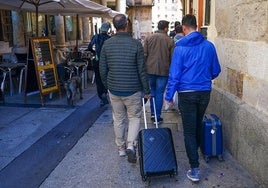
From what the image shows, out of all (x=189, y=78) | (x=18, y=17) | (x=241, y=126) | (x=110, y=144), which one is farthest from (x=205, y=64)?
(x=18, y=17)

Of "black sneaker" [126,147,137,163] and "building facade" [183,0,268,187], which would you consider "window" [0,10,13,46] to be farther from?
"black sneaker" [126,147,137,163]

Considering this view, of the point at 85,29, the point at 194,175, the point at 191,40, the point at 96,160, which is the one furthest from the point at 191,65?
the point at 85,29

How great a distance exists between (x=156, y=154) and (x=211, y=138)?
94cm

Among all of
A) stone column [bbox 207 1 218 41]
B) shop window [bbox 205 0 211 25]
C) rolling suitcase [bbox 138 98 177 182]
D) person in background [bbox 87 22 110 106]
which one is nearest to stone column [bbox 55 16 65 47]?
person in background [bbox 87 22 110 106]

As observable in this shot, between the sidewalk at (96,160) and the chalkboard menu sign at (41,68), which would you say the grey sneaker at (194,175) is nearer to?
the sidewalk at (96,160)

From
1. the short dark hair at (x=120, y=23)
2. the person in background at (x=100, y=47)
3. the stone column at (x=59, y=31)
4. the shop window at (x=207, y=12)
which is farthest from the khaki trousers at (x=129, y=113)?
the stone column at (x=59, y=31)

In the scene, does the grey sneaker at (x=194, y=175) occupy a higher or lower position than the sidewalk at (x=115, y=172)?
higher

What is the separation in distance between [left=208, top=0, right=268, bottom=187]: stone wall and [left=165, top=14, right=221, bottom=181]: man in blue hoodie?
1.81ft

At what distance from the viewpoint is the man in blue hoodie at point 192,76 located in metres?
3.64

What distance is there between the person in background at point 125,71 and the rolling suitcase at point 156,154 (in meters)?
0.53

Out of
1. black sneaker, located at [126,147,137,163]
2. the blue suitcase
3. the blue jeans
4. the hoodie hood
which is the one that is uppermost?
the hoodie hood

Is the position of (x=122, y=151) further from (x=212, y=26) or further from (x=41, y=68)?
(x=41, y=68)

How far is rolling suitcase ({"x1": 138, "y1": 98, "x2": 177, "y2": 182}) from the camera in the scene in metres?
3.72

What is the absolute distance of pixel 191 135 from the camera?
3816 mm
